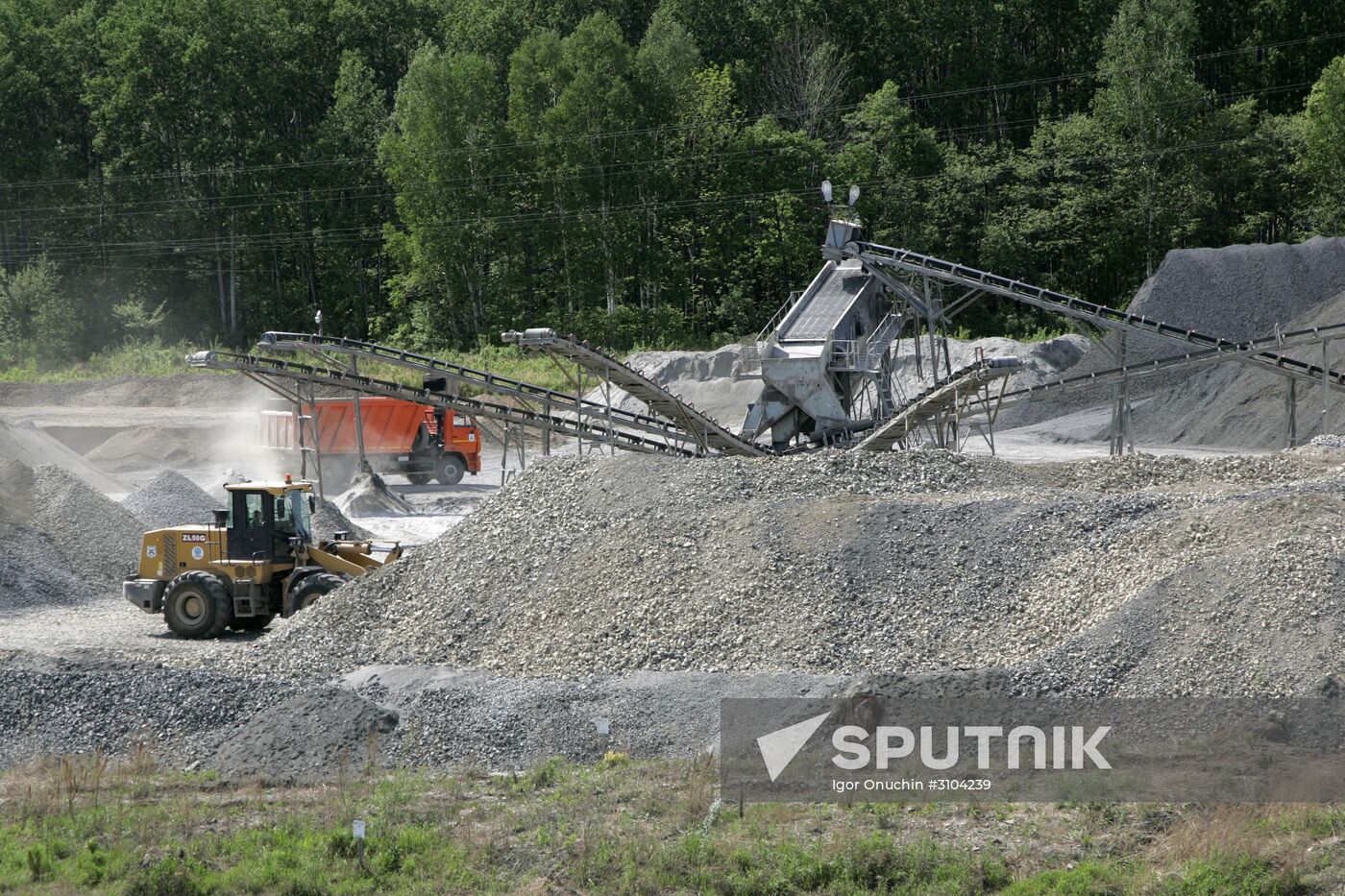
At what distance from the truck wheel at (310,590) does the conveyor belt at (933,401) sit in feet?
36.4

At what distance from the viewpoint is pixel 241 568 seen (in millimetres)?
19078

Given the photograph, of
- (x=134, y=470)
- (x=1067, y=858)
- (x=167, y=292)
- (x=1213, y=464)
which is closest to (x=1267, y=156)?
(x=1213, y=464)

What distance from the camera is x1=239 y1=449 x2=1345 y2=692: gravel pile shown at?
13.8m

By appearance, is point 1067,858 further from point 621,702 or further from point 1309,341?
point 1309,341

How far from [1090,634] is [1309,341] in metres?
17.9

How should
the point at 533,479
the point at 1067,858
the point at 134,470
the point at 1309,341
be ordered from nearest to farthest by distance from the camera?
the point at 1067,858, the point at 533,479, the point at 1309,341, the point at 134,470

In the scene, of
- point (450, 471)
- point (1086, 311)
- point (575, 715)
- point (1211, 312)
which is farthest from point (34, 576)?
point (1211, 312)

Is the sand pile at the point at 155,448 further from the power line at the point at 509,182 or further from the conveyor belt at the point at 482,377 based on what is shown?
the power line at the point at 509,182

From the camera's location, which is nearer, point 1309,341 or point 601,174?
point 1309,341

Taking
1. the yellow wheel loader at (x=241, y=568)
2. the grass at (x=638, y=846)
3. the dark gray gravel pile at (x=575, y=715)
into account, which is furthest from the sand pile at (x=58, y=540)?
the grass at (x=638, y=846)

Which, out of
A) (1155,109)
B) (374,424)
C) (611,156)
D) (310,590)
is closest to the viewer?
(310,590)

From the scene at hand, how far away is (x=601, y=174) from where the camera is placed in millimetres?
54406

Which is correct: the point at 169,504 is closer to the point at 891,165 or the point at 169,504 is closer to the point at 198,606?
the point at 198,606

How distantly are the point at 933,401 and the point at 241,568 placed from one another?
45.2ft
